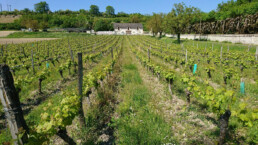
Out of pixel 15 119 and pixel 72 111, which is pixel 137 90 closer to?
pixel 72 111

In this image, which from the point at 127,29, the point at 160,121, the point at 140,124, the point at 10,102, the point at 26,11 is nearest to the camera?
the point at 10,102

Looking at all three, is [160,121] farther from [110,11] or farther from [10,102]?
[110,11]

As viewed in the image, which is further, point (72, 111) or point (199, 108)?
point (199, 108)

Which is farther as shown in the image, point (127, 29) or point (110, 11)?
point (110, 11)

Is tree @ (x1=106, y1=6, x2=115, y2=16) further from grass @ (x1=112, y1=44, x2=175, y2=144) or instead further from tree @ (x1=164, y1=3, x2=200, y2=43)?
grass @ (x1=112, y1=44, x2=175, y2=144)

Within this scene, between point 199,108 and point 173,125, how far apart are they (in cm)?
166

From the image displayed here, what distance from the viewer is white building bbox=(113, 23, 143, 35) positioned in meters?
92.2

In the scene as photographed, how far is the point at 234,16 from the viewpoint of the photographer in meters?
35.0

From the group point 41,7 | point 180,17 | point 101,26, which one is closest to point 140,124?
point 180,17

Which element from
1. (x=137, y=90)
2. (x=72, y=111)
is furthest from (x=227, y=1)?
(x=72, y=111)

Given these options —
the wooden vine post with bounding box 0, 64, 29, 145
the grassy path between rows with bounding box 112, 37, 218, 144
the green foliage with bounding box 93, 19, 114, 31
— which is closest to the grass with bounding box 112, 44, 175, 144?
the grassy path between rows with bounding box 112, 37, 218, 144

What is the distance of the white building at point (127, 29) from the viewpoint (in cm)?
9219

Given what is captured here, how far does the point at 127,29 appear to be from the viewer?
94.8 metres

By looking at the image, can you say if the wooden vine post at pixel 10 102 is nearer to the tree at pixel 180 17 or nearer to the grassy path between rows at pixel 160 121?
the grassy path between rows at pixel 160 121
